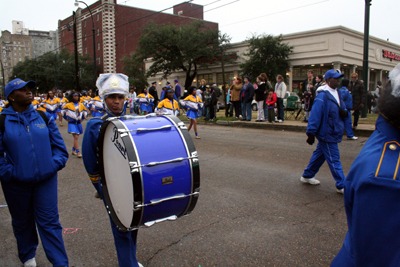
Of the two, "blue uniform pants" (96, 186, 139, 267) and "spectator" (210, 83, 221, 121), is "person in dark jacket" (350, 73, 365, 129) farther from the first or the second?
"blue uniform pants" (96, 186, 139, 267)

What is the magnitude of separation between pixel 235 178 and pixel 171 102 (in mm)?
4563

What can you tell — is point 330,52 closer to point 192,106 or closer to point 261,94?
point 261,94

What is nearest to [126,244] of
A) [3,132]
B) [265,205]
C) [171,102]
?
[3,132]

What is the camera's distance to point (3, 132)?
2.91 meters

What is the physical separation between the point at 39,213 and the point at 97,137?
1.04 meters

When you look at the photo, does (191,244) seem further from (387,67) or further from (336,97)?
(387,67)

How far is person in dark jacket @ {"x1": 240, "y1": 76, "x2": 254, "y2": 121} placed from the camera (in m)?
13.9

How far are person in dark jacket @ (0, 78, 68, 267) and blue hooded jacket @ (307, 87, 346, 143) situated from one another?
3.78 meters

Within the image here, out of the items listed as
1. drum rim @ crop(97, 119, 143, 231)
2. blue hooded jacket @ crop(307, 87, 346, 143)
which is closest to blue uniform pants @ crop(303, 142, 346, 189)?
blue hooded jacket @ crop(307, 87, 346, 143)

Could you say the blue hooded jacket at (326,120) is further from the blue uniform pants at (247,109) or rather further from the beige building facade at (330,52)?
the beige building facade at (330,52)

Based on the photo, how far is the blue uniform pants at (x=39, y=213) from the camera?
2920mm

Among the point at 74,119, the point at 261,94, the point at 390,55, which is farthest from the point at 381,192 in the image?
the point at 390,55

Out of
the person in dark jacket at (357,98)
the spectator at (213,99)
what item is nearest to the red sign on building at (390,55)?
the spectator at (213,99)

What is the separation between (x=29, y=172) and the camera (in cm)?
288
